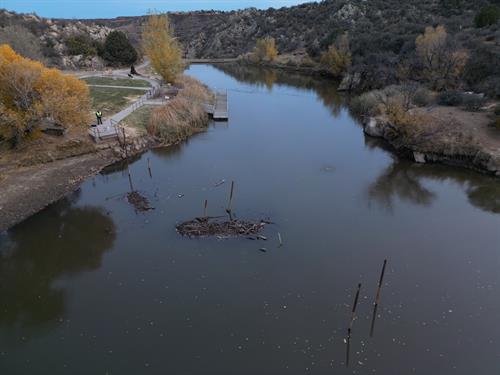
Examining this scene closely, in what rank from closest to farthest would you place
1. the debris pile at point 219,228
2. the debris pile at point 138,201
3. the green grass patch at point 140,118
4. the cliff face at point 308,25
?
the debris pile at point 219,228 → the debris pile at point 138,201 → the green grass patch at point 140,118 → the cliff face at point 308,25

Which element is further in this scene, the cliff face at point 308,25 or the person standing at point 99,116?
the cliff face at point 308,25

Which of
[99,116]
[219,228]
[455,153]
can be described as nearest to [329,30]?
[455,153]

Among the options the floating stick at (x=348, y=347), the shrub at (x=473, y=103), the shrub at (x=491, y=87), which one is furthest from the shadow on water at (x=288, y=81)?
the floating stick at (x=348, y=347)

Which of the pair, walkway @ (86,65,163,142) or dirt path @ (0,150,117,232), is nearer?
dirt path @ (0,150,117,232)

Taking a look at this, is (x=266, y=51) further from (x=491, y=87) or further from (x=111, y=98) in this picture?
(x=491, y=87)

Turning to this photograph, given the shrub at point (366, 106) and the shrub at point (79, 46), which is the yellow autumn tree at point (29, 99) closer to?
the shrub at point (366, 106)

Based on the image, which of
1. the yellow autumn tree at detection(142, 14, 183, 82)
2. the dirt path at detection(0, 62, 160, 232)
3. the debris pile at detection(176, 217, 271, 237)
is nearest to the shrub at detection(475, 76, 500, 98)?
the debris pile at detection(176, 217, 271, 237)

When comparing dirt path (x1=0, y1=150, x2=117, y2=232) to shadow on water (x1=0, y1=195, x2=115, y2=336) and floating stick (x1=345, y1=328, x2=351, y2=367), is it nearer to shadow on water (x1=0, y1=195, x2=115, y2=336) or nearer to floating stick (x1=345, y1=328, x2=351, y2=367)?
shadow on water (x1=0, y1=195, x2=115, y2=336)
